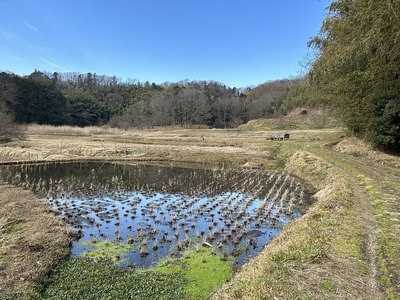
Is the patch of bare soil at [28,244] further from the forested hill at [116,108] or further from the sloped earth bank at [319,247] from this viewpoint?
the forested hill at [116,108]

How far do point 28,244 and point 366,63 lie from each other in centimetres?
1456

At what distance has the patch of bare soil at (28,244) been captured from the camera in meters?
5.99

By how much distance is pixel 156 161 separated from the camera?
95.7ft

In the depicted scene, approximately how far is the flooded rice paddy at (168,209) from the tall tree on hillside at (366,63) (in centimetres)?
625

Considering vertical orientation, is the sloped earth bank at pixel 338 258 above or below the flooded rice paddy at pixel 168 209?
above

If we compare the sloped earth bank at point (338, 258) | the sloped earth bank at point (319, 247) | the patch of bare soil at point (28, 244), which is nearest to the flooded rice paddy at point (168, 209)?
the patch of bare soil at point (28, 244)

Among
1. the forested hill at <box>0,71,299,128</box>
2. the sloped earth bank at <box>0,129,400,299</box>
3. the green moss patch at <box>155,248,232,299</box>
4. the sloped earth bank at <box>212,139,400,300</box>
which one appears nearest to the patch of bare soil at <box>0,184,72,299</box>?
the sloped earth bank at <box>0,129,400,299</box>

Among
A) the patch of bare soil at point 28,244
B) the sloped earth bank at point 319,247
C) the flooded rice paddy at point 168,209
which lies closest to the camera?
the sloped earth bank at point 319,247

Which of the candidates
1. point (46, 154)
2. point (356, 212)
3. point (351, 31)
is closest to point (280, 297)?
point (356, 212)

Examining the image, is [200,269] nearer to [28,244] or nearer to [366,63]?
[28,244]

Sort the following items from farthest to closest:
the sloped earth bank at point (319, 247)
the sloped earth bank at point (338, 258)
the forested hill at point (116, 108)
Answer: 1. the forested hill at point (116, 108)
2. the sloped earth bank at point (319, 247)
3. the sloped earth bank at point (338, 258)

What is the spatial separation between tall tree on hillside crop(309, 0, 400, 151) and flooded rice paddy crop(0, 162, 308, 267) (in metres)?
6.25

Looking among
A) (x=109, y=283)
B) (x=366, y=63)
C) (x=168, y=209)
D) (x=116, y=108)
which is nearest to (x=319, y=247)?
(x=109, y=283)

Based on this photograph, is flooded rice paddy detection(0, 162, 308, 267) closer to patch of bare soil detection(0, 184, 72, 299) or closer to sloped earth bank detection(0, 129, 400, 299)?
patch of bare soil detection(0, 184, 72, 299)
